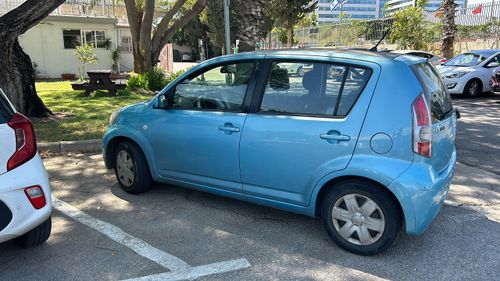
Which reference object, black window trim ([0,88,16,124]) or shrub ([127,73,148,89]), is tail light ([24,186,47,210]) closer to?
black window trim ([0,88,16,124])

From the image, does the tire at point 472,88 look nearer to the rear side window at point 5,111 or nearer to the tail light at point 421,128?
the tail light at point 421,128

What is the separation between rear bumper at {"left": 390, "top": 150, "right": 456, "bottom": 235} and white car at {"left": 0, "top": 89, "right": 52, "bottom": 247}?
2652 millimetres

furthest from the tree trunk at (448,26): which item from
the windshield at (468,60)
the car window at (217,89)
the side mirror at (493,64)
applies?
the car window at (217,89)

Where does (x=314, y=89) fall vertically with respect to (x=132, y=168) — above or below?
above

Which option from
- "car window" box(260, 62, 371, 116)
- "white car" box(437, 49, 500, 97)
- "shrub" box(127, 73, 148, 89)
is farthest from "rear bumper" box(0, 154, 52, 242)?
"white car" box(437, 49, 500, 97)

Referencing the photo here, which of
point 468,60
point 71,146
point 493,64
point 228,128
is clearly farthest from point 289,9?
point 228,128

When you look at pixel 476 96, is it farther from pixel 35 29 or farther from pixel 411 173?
pixel 35 29

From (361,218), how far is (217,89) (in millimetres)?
1871

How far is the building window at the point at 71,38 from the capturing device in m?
21.4

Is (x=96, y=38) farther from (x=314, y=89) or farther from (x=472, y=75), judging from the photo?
(x=314, y=89)

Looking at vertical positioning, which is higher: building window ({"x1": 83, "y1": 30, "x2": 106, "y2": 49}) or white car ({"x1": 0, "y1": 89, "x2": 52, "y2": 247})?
building window ({"x1": 83, "y1": 30, "x2": 106, "y2": 49})

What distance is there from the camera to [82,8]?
72.9ft

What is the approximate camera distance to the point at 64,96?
12492 millimetres

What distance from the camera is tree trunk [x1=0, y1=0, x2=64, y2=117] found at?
7.38 metres
